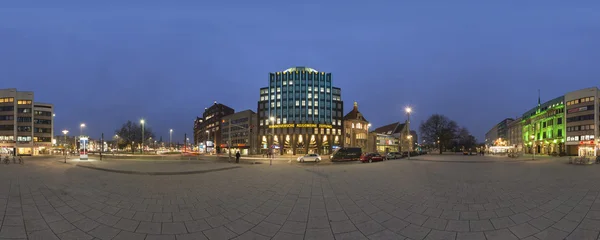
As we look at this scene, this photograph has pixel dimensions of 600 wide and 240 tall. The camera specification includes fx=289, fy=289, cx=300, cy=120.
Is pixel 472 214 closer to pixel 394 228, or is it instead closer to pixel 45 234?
pixel 394 228

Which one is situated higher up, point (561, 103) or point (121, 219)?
point (561, 103)

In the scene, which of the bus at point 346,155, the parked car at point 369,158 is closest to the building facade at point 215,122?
the bus at point 346,155

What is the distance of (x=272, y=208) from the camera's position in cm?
759

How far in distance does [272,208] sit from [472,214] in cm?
502

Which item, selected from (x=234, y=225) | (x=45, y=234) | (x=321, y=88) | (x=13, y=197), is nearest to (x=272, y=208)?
(x=234, y=225)

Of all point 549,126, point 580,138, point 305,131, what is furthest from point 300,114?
point 549,126

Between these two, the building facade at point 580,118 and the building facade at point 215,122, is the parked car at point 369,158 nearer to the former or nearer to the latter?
the building facade at point 580,118

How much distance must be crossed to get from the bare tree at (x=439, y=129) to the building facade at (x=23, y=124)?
359ft

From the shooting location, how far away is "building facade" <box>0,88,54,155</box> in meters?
77.6

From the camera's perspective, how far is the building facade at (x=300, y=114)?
8475 centimetres

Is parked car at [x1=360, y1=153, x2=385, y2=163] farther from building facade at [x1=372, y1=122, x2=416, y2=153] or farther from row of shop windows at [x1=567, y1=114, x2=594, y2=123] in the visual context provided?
building facade at [x1=372, y1=122, x2=416, y2=153]

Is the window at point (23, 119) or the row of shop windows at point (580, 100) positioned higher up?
the row of shop windows at point (580, 100)

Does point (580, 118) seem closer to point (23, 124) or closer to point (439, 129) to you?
point (439, 129)

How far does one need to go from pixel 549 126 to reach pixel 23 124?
14745 centimetres
